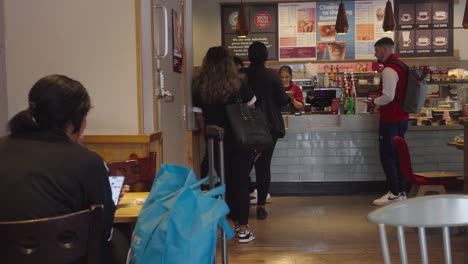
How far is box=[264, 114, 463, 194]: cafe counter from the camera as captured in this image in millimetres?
7680

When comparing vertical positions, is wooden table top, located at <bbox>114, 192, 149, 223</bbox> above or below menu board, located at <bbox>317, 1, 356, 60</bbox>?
below

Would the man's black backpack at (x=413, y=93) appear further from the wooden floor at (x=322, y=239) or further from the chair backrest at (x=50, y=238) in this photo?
the chair backrest at (x=50, y=238)

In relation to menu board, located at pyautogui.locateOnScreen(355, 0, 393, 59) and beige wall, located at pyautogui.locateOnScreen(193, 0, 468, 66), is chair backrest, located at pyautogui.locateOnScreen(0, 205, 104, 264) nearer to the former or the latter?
beige wall, located at pyautogui.locateOnScreen(193, 0, 468, 66)

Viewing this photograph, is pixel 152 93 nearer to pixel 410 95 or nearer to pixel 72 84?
pixel 72 84

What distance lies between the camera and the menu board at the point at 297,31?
1012 centimetres

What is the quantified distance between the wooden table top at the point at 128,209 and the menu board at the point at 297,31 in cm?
725

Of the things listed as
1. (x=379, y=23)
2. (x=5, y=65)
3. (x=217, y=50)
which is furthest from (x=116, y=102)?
(x=379, y=23)

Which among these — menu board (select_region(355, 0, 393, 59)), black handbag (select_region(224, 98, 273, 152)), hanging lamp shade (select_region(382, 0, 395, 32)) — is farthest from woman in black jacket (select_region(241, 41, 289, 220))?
menu board (select_region(355, 0, 393, 59))

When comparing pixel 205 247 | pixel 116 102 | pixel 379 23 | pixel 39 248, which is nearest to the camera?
pixel 39 248

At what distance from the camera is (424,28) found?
1011cm

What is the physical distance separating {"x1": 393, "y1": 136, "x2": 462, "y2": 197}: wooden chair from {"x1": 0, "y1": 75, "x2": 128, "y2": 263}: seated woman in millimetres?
3977

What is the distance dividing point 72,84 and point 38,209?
1.72 ft

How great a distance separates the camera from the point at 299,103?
802 centimetres

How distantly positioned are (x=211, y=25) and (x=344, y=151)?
12.0 feet
